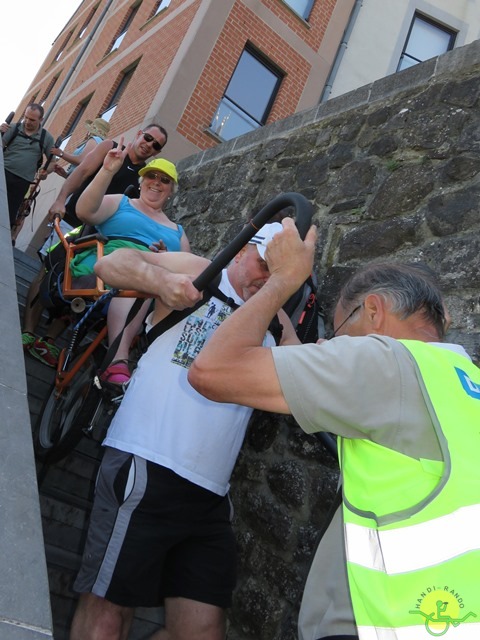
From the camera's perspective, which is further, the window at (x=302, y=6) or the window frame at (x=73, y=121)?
the window frame at (x=73, y=121)

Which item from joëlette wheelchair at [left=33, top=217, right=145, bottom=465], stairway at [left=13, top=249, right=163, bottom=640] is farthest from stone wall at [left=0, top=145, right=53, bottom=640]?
stairway at [left=13, top=249, right=163, bottom=640]

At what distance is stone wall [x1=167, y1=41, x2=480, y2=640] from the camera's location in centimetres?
279

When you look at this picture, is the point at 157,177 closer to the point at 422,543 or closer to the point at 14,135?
the point at 14,135

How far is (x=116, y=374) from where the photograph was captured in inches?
126

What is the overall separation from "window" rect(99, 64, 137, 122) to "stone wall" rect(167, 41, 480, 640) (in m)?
11.1

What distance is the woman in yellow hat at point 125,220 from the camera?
361cm

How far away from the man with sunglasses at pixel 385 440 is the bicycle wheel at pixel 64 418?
1975mm

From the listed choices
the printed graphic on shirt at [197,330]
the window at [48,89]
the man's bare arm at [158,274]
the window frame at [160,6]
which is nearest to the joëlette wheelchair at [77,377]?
the man's bare arm at [158,274]

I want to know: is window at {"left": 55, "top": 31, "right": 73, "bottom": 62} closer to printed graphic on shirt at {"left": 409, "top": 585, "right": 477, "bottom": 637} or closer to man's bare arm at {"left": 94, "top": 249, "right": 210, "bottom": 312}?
man's bare arm at {"left": 94, "top": 249, "right": 210, "bottom": 312}

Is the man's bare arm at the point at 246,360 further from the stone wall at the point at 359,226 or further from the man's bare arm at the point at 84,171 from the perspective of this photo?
the man's bare arm at the point at 84,171

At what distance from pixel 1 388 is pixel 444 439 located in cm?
114

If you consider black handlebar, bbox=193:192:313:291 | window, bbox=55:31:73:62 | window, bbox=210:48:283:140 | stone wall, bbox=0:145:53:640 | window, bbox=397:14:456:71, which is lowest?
stone wall, bbox=0:145:53:640

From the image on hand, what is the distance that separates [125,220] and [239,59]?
923 centimetres

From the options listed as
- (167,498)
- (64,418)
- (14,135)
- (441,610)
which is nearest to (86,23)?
(14,135)
